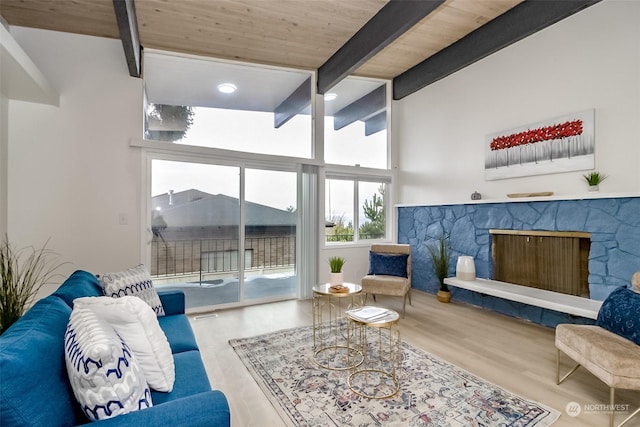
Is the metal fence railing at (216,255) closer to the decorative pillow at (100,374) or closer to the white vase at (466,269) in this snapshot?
the white vase at (466,269)

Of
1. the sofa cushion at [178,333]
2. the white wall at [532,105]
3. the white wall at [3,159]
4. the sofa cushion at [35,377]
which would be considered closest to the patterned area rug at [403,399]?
the sofa cushion at [178,333]

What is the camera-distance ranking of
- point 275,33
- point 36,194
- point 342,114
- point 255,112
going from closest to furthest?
point 36,194 < point 275,33 < point 255,112 < point 342,114

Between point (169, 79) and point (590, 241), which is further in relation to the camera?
point (169, 79)

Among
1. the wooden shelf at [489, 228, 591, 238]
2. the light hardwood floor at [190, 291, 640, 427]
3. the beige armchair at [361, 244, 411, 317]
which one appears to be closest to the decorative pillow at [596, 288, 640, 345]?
the light hardwood floor at [190, 291, 640, 427]

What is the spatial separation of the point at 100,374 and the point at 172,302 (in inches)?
68.3

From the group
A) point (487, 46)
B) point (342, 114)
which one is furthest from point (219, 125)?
point (487, 46)

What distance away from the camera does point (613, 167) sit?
3.01 m

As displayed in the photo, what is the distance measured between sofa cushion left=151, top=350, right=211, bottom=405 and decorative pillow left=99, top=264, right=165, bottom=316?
0.74 m

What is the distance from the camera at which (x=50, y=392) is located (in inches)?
39.9

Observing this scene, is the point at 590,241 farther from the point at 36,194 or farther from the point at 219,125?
the point at 36,194

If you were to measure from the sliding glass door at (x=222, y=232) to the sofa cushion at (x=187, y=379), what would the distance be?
2333mm

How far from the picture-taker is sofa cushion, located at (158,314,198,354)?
2.03 meters

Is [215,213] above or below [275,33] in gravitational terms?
below

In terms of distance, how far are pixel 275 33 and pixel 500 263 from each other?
4.03 meters
